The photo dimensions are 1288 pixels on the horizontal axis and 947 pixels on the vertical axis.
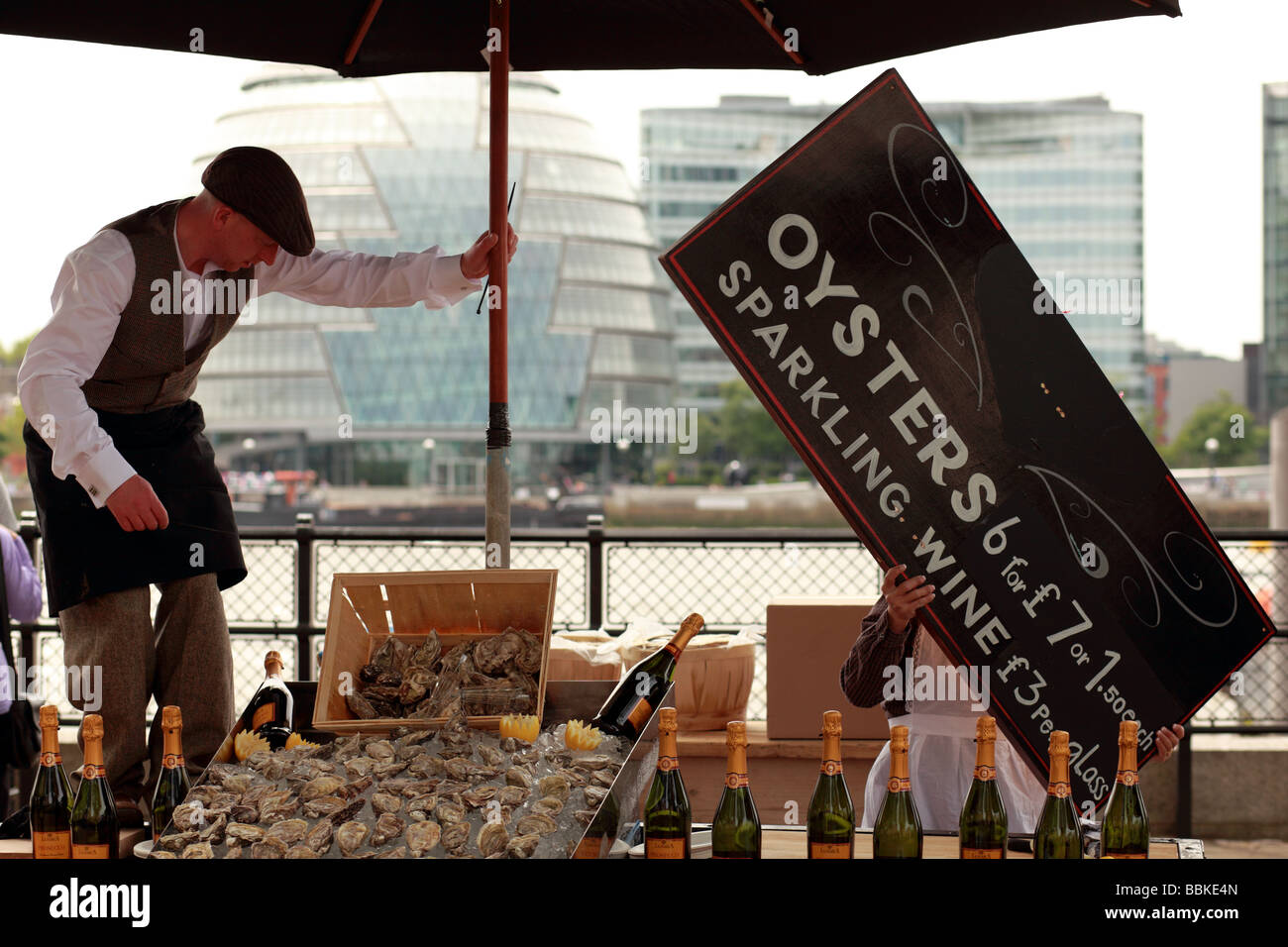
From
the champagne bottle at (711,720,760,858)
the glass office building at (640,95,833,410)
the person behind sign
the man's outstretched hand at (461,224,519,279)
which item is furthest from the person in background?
the glass office building at (640,95,833,410)

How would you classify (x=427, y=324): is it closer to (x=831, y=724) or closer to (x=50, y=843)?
(x=50, y=843)

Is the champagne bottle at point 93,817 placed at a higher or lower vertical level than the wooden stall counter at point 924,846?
higher

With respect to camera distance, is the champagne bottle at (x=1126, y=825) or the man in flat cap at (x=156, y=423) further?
the man in flat cap at (x=156, y=423)

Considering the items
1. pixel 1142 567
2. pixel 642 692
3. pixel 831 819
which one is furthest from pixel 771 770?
pixel 831 819

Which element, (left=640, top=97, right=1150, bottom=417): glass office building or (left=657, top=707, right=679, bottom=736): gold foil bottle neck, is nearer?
(left=657, top=707, right=679, bottom=736): gold foil bottle neck

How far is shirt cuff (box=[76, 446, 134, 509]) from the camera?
201 centimetres

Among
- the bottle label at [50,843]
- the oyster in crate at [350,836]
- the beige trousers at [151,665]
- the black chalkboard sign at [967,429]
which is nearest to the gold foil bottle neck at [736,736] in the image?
the oyster in crate at [350,836]

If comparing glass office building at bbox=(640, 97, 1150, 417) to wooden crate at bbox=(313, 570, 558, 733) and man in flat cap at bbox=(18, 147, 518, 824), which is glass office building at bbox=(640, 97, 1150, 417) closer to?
man in flat cap at bbox=(18, 147, 518, 824)

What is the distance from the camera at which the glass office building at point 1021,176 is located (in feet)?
200

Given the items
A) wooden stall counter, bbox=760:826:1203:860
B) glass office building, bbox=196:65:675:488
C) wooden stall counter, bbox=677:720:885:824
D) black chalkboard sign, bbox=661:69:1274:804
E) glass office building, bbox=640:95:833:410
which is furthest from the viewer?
glass office building, bbox=640:95:833:410

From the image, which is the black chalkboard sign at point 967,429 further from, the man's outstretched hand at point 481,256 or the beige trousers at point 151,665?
the beige trousers at point 151,665

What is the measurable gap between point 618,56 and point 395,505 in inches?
1762

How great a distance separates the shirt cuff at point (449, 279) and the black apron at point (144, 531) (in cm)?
54
